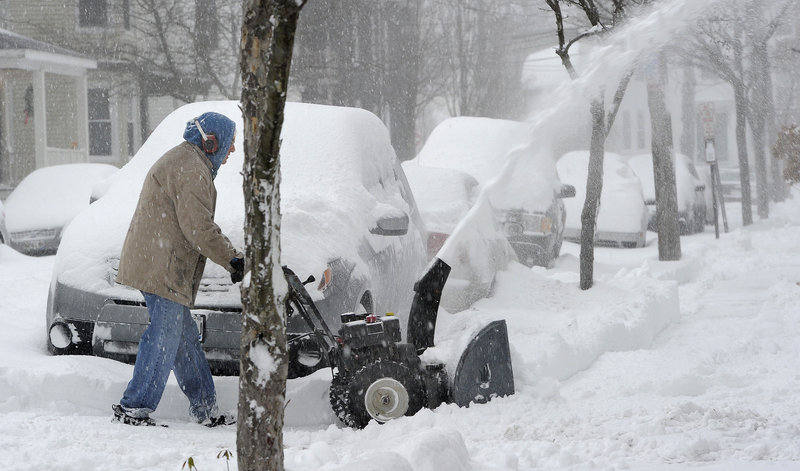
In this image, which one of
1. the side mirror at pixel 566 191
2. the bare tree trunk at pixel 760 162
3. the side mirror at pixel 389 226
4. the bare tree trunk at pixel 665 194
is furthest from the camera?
the bare tree trunk at pixel 760 162

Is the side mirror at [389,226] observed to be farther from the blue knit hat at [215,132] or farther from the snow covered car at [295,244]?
the blue knit hat at [215,132]

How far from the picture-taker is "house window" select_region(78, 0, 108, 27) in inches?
1026

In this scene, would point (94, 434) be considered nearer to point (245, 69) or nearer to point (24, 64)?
point (245, 69)

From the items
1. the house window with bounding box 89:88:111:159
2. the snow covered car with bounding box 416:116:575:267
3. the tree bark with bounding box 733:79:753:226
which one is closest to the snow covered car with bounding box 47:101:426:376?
the snow covered car with bounding box 416:116:575:267

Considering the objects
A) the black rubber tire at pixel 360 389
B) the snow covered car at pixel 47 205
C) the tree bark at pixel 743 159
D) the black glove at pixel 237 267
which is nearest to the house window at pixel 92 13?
the snow covered car at pixel 47 205

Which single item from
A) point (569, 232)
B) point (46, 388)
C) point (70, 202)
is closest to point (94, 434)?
point (46, 388)

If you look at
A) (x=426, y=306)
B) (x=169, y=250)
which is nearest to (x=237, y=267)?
(x=169, y=250)

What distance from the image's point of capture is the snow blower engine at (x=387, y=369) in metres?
4.87

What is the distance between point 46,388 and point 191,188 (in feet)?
4.60

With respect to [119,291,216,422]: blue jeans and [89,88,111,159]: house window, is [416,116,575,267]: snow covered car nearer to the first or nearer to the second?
[119,291,216,422]: blue jeans

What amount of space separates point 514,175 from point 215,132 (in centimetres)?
537

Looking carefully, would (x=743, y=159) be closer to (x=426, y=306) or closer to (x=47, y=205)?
(x=47, y=205)

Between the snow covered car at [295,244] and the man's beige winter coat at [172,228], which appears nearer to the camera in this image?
the man's beige winter coat at [172,228]

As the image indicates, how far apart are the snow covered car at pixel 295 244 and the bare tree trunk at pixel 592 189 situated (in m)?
2.86
